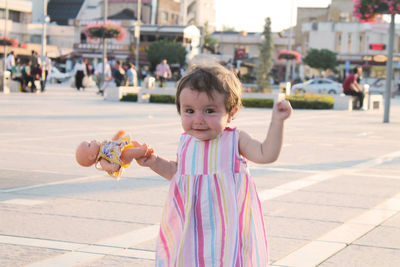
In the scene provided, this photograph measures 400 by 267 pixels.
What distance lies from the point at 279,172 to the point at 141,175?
1542mm

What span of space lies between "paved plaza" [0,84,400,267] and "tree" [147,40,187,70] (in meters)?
68.9

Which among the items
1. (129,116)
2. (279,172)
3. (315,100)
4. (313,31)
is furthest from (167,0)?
(279,172)

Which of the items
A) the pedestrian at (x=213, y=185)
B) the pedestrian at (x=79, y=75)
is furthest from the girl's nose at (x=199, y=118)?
the pedestrian at (x=79, y=75)

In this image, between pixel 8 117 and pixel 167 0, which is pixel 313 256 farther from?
pixel 167 0

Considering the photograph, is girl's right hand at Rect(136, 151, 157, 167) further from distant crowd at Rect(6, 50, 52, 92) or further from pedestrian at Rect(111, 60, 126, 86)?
distant crowd at Rect(6, 50, 52, 92)

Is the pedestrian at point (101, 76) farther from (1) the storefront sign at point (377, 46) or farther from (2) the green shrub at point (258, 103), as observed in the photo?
(1) the storefront sign at point (377, 46)

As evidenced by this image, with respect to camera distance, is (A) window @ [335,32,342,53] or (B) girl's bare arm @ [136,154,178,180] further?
(A) window @ [335,32,342,53]

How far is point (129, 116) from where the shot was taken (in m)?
18.1

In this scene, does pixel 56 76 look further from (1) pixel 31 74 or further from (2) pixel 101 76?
(1) pixel 31 74

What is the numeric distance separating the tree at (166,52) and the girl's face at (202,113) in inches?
3040

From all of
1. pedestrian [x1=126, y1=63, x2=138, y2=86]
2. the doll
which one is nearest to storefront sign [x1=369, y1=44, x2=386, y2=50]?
pedestrian [x1=126, y1=63, x2=138, y2=86]

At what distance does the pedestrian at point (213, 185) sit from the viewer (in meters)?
3.26

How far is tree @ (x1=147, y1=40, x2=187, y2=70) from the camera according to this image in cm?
8075

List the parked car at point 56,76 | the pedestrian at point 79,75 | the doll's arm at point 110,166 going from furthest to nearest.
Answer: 1. the parked car at point 56,76
2. the pedestrian at point 79,75
3. the doll's arm at point 110,166
